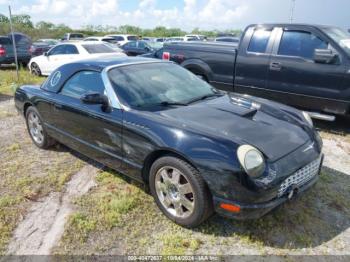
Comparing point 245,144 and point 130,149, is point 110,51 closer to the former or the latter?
point 130,149

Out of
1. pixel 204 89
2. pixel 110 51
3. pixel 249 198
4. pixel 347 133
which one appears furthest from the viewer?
pixel 110 51

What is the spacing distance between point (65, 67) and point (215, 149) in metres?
2.72

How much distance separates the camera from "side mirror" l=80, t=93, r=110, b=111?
139 inches

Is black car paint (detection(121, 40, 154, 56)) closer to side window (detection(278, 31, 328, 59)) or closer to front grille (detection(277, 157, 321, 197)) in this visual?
side window (detection(278, 31, 328, 59))

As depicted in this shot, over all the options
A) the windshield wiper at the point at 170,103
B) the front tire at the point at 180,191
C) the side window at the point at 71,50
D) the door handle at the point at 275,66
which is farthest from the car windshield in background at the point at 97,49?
the front tire at the point at 180,191

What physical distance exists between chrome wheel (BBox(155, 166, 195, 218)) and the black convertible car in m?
0.01

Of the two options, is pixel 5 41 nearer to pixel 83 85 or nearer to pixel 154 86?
pixel 83 85

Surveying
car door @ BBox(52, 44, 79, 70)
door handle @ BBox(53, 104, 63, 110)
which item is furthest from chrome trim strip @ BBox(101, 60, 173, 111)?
car door @ BBox(52, 44, 79, 70)

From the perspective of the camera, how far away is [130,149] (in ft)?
11.2

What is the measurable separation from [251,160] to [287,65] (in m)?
3.86

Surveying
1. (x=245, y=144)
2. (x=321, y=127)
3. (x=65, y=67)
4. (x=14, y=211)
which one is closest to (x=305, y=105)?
(x=321, y=127)

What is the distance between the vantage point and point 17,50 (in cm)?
1547

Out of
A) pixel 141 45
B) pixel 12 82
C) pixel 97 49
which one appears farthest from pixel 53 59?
pixel 141 45

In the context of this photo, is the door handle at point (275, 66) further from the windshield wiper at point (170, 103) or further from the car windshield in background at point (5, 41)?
the car windshield in background at point (5, 41)
